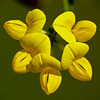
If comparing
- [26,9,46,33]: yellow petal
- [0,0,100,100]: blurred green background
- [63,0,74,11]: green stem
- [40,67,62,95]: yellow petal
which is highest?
[26,9,46,33]: yellow petal

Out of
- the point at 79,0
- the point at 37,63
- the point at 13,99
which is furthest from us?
the point at 79,0

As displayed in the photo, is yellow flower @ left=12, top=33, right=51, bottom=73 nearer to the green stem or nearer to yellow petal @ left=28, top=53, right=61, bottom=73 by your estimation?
yellow petal @ left=28, top=53, right=61, bottom=73

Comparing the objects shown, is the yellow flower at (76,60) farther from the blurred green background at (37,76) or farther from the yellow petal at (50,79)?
the blurred green background at (37,76)

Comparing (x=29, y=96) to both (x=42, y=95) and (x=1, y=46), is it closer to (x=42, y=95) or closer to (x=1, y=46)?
(x=42, y=95)

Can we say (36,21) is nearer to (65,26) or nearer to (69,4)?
(65,26)

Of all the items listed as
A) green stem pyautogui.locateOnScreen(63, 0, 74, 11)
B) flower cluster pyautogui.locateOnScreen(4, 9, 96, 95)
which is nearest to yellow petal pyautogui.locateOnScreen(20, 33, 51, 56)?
flower cluster pyautogui.locateOnScreen(4, 9, 96, 95)

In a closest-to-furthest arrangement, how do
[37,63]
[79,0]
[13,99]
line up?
[37,63], [13,99], [79,0]

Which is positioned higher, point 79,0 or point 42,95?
point 79,0

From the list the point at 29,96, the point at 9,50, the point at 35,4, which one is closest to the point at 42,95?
the point at 29,96

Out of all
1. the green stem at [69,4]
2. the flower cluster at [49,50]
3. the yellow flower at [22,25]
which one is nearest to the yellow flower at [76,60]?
the flower cluster at [49,50]
